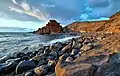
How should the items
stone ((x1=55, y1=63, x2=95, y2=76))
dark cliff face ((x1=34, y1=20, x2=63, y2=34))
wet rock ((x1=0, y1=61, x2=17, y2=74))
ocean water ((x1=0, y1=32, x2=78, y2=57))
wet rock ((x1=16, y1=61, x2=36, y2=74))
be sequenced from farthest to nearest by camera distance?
dark cliff face ((x1=34, y1=20, x2=63, y2=34)) → ocean water ((x1=0, y1=32, x2=78, y2=57)) → wet rock ((x1=0, y1=61, x2=17, y2=74)) → wet rock ((x1=16, y1=61, x2=36, y2=74)) → stone ((x1=55, y1=63, x2=95, y2=76))

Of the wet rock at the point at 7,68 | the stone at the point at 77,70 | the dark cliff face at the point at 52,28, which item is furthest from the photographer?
the dark cliff face at the point at 52,28

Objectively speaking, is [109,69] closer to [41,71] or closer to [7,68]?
[41,71]

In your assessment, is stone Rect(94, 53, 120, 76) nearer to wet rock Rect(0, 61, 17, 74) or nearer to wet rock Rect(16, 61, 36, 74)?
wet rock Rect(16, 61, 36, 74)

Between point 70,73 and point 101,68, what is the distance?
0.98 metres

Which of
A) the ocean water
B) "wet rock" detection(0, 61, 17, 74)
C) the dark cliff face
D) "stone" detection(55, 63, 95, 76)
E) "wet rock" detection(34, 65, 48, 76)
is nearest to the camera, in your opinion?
"stone" detection(55, 63, 95, 76)

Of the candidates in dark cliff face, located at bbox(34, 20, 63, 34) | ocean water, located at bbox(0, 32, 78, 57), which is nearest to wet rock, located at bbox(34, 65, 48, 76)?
ocean water, located at bbox(0, 32, 78, 57)

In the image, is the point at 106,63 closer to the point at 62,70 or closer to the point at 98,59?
the point at 98,59

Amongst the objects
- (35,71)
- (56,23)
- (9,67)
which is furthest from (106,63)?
(56,23)

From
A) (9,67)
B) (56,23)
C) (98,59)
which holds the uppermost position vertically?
(56,23)

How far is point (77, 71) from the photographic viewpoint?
6520mm

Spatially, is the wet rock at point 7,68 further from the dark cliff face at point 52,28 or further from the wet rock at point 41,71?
the dark cliff face at point 52,28

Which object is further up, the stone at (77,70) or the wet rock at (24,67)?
the stone at (77,70)

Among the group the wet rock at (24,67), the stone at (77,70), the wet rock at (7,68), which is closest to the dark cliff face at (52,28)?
the wet rock at (7,68)

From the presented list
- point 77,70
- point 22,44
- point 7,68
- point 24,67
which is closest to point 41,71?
point 24,67
